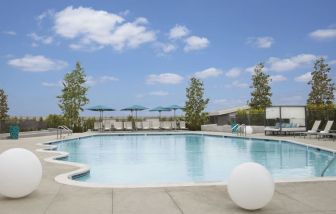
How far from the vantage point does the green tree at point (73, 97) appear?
3372cm

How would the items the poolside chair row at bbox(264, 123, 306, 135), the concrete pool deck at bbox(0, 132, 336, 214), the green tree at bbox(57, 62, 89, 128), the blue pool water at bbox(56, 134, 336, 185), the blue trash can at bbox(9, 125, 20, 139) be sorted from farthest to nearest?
the green tree at bbox(57, 62, 89, 128) < the poolside chair row at bbox(264, 123, 306, 135) < the blue trash can at bbox(9, 125, 20, 139) < the blue pool water at bbox(56, 134, 336, 185) < the concrete pool deck at bbox(0, 132, 336, 214)

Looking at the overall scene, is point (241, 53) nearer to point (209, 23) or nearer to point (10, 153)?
point (209, 23)

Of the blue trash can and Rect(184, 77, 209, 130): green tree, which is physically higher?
Rect(184, 77, 209, 130): green tree

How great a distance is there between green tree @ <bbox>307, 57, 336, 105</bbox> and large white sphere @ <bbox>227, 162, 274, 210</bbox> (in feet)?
131

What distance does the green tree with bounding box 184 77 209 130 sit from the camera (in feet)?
120

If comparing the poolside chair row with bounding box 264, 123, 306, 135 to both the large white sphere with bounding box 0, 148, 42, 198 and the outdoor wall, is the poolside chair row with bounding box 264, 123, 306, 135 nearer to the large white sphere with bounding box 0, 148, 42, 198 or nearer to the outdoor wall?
the outdoor wall

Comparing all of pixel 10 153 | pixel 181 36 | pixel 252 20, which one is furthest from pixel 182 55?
pixel 10 153

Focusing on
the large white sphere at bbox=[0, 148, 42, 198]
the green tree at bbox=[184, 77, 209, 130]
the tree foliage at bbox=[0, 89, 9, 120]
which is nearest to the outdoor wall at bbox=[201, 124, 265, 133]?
the green tree at bbox=[184, 77, 209, 130]

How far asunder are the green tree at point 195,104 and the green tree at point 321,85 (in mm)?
13730

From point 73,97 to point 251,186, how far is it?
3081cm

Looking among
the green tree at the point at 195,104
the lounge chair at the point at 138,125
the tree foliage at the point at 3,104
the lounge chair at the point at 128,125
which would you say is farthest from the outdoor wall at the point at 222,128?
the tree foliage at the point at 3,104

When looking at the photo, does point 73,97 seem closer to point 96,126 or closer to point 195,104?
point 96,126

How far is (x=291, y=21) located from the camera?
25.6 metres

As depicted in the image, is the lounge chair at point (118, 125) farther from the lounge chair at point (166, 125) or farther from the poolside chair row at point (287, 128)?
the poolside chair row at point (287, 128)
